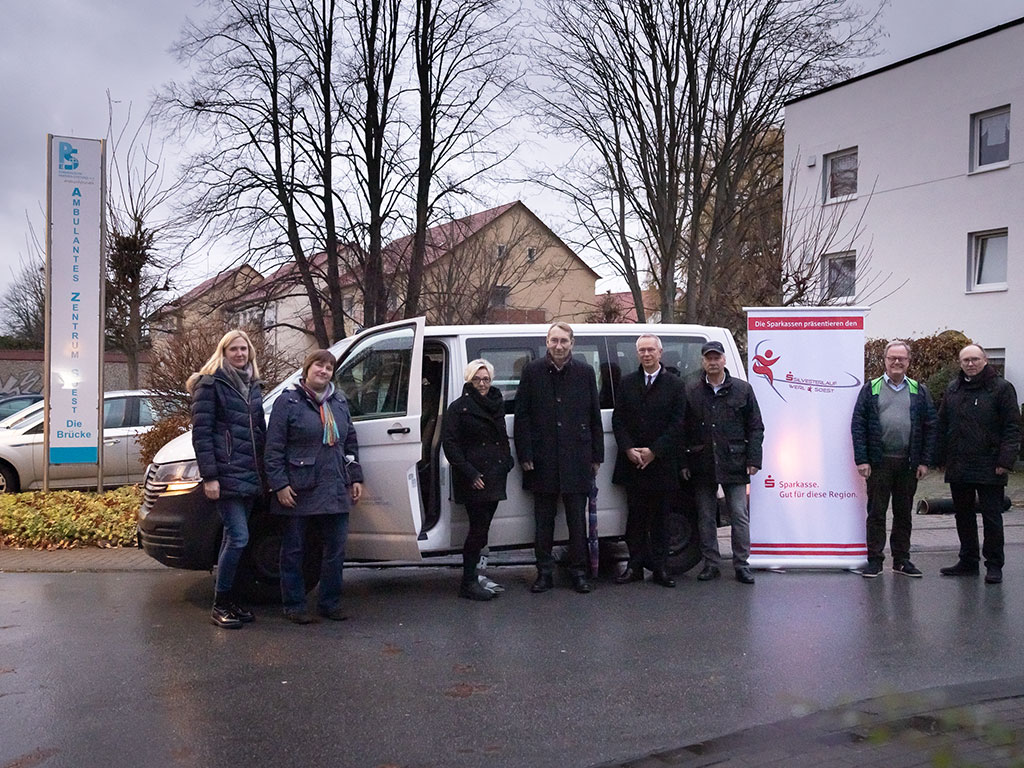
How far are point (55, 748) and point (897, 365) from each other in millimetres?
6645

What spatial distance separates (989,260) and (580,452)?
59.3 ft

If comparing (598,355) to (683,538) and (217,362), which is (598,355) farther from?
(217,362)

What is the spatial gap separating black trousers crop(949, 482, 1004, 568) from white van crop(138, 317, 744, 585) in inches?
106

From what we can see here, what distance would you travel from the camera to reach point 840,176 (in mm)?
25562

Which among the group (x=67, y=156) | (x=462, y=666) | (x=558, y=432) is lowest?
(x=462, y=666)

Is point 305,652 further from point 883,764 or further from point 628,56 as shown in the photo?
point 628,56

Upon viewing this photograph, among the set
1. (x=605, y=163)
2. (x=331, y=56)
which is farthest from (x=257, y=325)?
(x=605, y=163)

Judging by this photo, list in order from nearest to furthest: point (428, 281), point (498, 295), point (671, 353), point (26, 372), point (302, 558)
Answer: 1. point (302, 558)
2. point (671, 353)
3. point (428, 281)
4. point (498, 295)
5. point (26, 372)

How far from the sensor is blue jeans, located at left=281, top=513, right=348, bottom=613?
6.60 meters

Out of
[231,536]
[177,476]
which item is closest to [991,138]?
[177,476]

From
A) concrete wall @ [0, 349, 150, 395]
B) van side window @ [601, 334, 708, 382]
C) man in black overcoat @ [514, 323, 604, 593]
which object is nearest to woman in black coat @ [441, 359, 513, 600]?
man in black overcoat @ [514, 323, 604, 593]

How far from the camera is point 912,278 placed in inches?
912

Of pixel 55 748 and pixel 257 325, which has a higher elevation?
pixel 257 325

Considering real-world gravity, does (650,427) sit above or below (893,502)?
above
